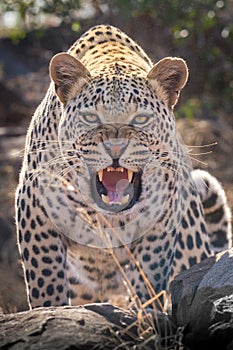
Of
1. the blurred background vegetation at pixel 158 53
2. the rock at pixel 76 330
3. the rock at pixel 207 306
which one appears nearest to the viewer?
the rock at pixel 76 330

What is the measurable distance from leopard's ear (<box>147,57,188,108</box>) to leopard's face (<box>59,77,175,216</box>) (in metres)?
0.08

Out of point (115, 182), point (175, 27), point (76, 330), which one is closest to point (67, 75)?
point (115, 182)

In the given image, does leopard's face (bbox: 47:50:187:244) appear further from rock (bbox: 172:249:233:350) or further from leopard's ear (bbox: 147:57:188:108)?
rock (bbox: 172:249:233:350)

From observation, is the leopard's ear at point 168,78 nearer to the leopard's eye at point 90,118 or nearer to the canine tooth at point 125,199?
the leopard's eye at point 90,118

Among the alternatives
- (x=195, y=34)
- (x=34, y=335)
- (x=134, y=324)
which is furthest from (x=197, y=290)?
(x=195, y=34)

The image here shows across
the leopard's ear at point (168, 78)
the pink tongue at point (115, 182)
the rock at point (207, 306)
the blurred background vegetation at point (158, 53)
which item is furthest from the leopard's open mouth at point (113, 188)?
the blurred background vegetation at point (158, 53)

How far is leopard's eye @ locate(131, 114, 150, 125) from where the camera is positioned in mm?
7057

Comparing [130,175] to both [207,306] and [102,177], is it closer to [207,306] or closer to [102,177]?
[102,177]

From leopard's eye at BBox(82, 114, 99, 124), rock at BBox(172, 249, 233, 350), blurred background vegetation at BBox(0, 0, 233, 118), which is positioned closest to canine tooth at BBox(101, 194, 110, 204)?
leopard's eye at BBox(82, 114, 99, 124)

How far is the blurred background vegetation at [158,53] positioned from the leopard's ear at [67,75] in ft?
15.6

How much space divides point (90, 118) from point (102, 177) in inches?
16.4

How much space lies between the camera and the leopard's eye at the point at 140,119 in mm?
7057

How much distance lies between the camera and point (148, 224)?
757cm

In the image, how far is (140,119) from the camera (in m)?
7.08
